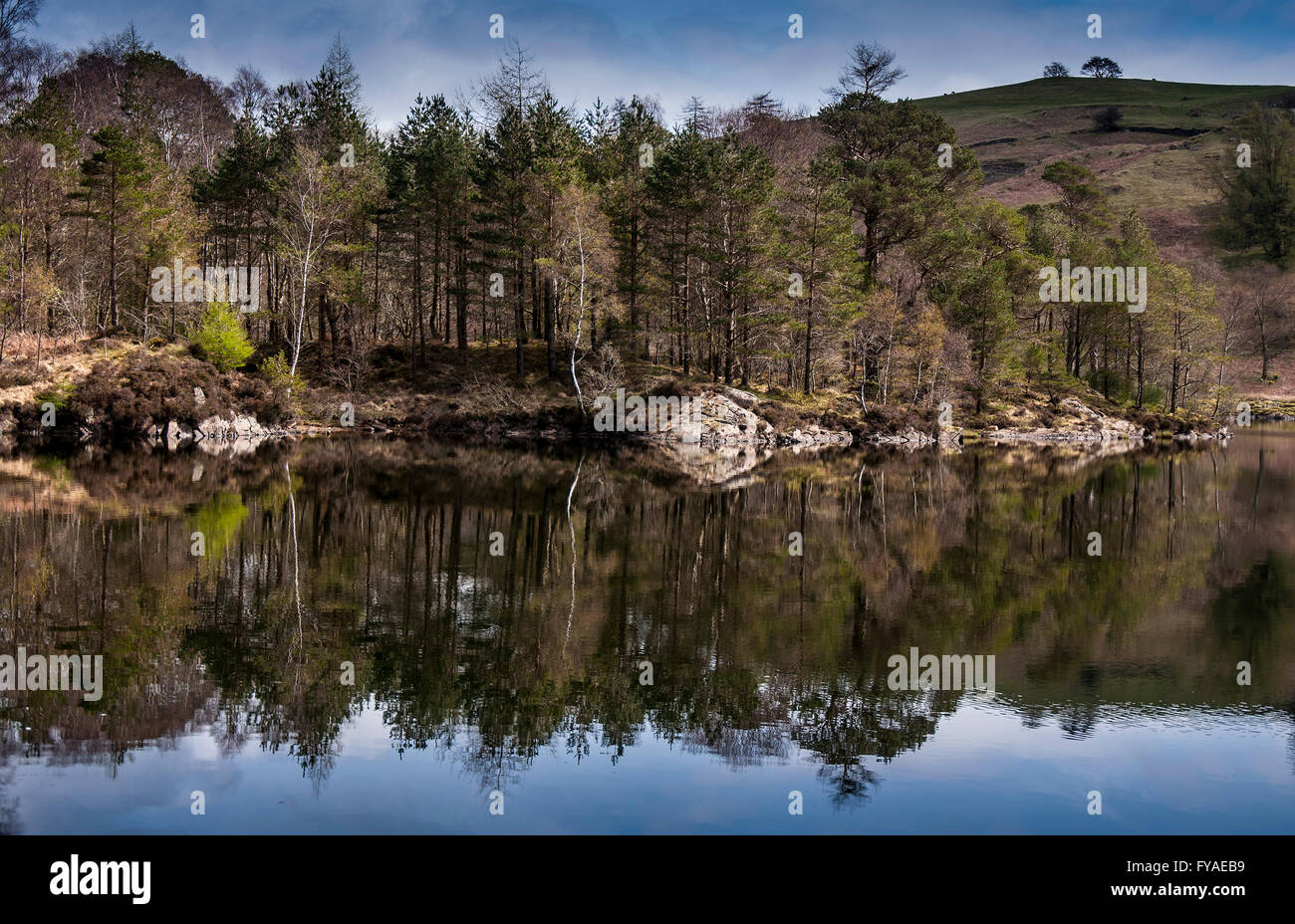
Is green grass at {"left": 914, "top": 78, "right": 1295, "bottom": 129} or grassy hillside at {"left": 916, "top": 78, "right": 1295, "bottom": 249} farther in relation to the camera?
green grass at {"left": 914, "top": 78, "right": 1295, "bottom": 129}

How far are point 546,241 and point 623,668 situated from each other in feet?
142

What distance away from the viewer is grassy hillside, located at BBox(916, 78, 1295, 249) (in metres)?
133

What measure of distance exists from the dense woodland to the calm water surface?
2978cm

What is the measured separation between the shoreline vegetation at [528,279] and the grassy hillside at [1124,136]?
71.4 metres

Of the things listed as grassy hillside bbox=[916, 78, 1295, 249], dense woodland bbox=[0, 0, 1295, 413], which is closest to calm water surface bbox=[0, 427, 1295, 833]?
dense woodland bbox=[0, 0, 1295, 413]

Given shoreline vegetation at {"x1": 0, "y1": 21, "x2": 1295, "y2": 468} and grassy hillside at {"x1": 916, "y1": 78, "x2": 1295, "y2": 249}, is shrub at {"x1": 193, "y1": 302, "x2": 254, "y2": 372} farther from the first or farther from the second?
grassy hillside at {"x1": 916, "y1": 78, "x2": 1295, "y2": 249}

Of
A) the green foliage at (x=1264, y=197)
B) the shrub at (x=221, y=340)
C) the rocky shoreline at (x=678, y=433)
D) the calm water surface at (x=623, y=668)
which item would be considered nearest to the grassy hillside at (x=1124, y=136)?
the green foliage at (x=1264, y=197)

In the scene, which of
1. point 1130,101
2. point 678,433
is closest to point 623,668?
point 678,433

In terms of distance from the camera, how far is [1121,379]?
76000mm

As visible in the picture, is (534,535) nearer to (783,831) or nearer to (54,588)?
(54,588)

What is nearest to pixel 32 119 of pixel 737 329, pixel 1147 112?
pixel 737 329

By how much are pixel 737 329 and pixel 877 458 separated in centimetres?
1445

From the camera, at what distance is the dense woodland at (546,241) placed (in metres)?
51.3

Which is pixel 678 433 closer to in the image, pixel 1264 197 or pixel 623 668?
pixel 623 668
